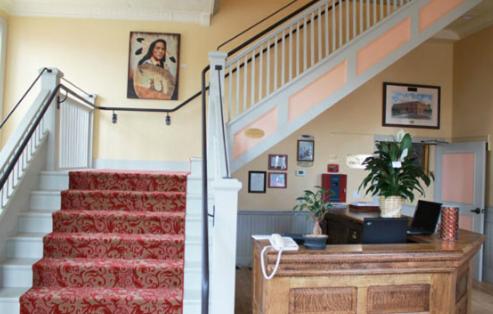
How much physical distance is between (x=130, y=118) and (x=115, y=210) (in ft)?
6.79

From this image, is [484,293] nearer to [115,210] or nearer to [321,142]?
[321,142]

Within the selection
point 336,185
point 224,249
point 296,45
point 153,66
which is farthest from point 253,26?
point 224,249

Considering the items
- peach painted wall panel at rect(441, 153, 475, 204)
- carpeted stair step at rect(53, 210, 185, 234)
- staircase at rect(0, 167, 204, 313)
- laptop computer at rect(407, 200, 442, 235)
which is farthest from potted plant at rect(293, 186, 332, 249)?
peach painted wall panel at rect(441, 153, 475, 204)

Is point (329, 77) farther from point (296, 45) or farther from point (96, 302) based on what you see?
point (96, 302)

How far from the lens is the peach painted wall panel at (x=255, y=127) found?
11.9 ft

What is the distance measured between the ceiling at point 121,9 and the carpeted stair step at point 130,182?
2.64m

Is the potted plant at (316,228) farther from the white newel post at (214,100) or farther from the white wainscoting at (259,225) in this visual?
the white wainscoting at (259,225)

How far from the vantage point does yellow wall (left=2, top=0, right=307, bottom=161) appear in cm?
501

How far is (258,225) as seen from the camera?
18.3 ft

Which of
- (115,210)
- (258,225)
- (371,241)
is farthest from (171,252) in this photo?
(258,225)

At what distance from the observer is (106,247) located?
119 inches

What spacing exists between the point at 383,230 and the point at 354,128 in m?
3.52

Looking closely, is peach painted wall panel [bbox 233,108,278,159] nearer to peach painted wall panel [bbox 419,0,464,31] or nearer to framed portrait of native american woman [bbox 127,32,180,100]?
framed portrait of native american woman [bbox 127,32,180,100]

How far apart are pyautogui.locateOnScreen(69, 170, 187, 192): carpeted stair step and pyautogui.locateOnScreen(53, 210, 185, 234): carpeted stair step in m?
0.40
